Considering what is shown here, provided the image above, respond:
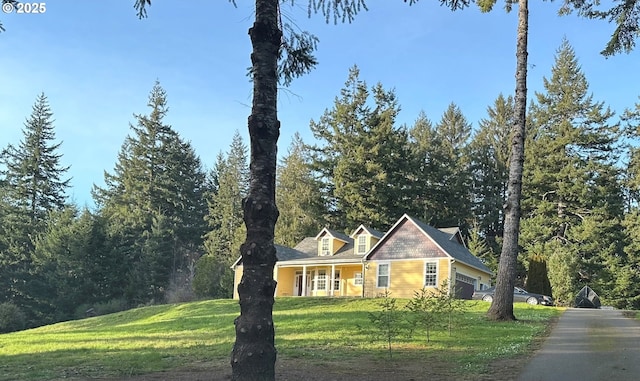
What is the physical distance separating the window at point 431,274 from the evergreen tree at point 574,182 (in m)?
13.9

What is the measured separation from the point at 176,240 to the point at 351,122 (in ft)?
66.3

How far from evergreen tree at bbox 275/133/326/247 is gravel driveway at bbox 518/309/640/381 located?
32.1 metres

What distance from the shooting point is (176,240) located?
52062 millimetres

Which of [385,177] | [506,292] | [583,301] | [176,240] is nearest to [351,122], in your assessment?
[385,177]

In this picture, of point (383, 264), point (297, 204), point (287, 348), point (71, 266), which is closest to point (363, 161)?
point (297, 204)

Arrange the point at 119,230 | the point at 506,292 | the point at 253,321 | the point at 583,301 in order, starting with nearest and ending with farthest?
the point at 253,321 → the point at 506,292 → the point at 583,301 → the point at 119,230

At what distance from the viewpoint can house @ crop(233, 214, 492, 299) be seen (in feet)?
91.5

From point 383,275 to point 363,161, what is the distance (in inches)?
620

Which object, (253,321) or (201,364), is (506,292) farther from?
(253,321)

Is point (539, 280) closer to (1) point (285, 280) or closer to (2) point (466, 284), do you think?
(2) point (466, 284)

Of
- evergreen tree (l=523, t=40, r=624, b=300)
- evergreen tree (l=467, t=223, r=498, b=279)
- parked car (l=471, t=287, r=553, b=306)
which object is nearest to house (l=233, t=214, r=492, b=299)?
parked car (l=471, t=287, r=553, b=306)

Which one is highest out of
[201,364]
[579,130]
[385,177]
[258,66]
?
[579,130]

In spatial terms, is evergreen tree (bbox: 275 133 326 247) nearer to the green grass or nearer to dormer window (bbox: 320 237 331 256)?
dormer window (bbox: 320 237 331 256)

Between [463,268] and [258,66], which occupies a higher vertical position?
[258,66]
